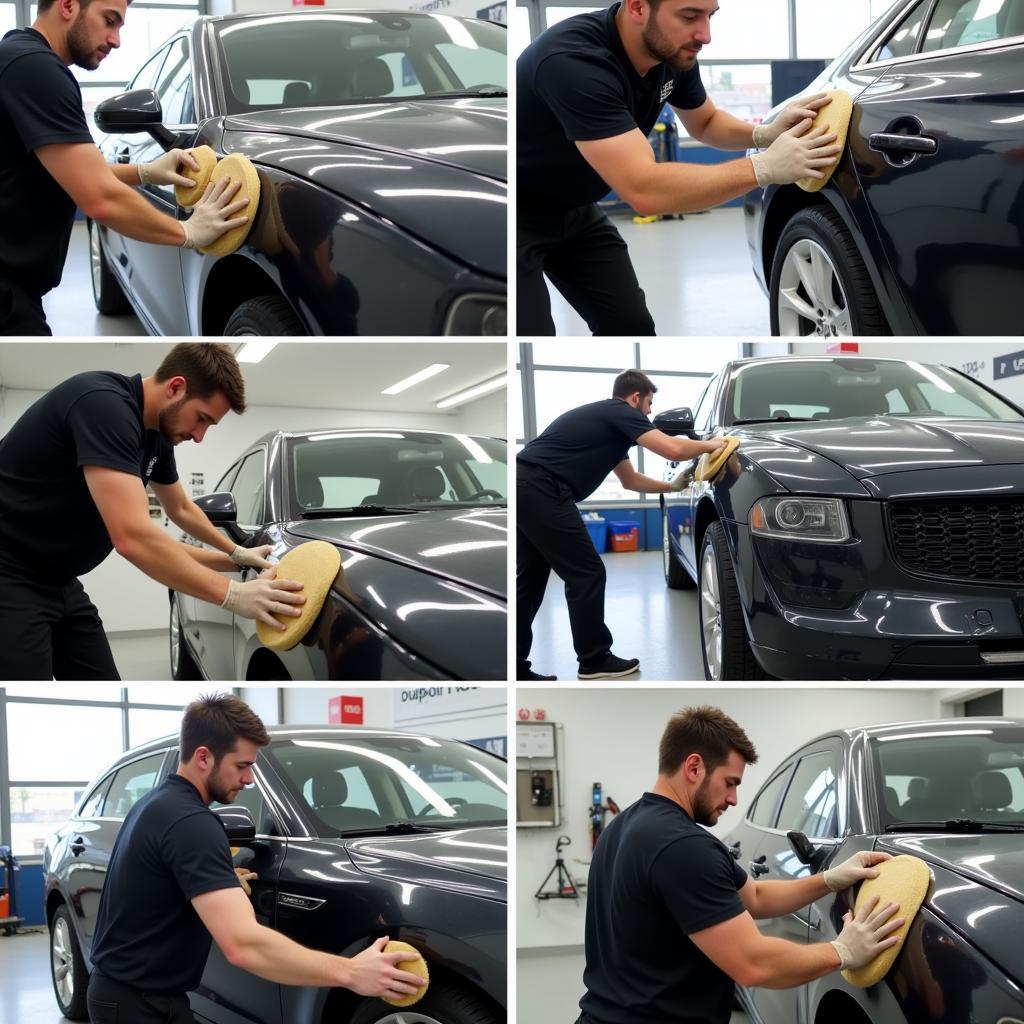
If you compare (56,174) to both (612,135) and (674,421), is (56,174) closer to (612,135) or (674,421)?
(612,135)

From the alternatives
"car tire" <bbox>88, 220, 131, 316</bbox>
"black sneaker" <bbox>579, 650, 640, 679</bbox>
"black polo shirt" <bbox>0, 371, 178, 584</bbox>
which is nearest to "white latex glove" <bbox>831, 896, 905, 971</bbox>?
"black sneaker" <bbox>579, 650, 640, 679</bbox>

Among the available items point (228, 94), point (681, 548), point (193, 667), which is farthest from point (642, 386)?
point (193, 667)

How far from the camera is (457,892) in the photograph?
233 centimetres

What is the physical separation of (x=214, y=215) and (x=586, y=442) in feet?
3.84

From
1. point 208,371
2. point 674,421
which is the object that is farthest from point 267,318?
point 674,421

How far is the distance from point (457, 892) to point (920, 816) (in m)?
1.04

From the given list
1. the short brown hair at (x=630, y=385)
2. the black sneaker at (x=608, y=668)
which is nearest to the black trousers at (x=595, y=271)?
the short brown hair at (x=630, y=385)

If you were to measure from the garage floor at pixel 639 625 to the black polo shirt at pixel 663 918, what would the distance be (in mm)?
581

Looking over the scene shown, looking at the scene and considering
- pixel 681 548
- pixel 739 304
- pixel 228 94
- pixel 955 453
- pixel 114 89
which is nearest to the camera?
pixel 955 453

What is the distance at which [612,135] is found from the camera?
2367mm

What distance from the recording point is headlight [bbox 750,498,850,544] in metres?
2.39

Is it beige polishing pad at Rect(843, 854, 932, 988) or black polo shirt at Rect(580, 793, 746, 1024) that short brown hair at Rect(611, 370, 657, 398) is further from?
beige polishing pad at Rect(843, 854, 932, 988)

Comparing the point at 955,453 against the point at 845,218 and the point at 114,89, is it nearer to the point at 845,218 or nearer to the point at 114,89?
the point at 845,218

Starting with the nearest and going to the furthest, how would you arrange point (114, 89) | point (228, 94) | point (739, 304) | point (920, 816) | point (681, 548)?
point (920, 816)
point (228, 94)
point (681, 548)
point (739, 304)
point (114, 89)
